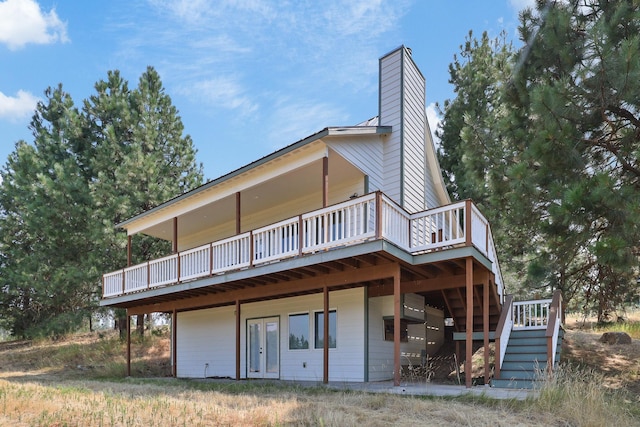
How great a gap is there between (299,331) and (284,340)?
69 centimetres

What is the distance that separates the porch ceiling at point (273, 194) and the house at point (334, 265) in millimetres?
63

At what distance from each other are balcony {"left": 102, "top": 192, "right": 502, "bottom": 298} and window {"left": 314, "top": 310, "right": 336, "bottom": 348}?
2.45m

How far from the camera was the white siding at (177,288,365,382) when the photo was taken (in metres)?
13.8

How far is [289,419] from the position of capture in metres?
6.88

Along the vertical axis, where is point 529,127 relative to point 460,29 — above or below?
below

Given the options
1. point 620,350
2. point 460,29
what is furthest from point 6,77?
point 620,350

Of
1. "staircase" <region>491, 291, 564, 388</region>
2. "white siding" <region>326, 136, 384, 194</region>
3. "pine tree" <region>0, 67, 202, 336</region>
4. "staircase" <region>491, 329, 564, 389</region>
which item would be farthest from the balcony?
"pine tree" <region>0, 67, 202, 336</region>

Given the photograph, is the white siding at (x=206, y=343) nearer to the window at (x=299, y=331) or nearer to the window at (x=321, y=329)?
the window at (x=299, y=331)

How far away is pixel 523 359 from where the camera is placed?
11.4m

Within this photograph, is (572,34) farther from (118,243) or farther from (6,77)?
(6,77)

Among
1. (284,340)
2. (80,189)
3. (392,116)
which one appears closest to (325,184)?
(392,116)

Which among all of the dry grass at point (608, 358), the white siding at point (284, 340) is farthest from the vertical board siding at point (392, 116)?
the dry grass at point (608, 358)

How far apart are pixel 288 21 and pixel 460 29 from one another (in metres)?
12.3

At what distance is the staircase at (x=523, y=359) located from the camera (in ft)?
35.0
